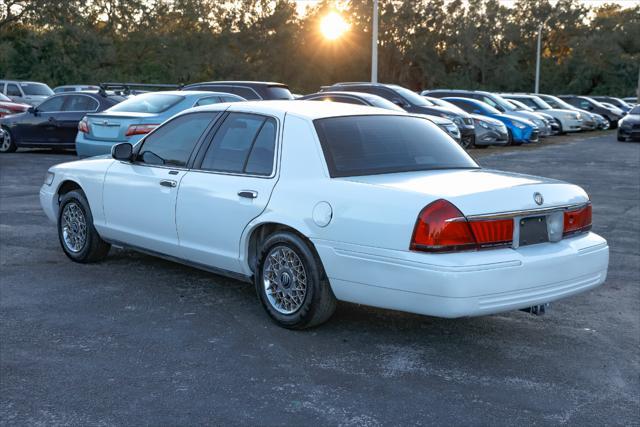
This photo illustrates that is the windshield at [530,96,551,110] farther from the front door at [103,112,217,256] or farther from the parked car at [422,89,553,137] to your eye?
the front door at [103,112,217,256]

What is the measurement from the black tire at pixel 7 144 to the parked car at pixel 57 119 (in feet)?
0.48

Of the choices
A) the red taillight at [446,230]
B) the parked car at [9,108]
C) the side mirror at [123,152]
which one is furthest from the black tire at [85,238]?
the parked car at [9,108]

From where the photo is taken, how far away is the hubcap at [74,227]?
7578mm

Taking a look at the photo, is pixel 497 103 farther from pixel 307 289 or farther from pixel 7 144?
pixel 307 289

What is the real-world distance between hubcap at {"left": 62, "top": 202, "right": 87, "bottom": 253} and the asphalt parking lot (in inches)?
8.2

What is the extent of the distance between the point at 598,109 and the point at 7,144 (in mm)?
27829

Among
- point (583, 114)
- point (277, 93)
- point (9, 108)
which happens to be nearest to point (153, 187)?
point (277, 93)

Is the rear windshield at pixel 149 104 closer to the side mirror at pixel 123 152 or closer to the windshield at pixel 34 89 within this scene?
the side mirror at pixel 123 152

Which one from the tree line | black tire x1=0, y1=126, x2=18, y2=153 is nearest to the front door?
black tire x1=0, y1=126, x2=18, y2=153

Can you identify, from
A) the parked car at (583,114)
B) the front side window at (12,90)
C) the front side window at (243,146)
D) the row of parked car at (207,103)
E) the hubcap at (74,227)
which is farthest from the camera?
the parked car at (583,114)

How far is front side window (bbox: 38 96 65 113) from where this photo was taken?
18656 mm

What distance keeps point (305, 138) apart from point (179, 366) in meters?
1.73

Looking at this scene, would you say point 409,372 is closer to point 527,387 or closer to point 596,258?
point 527,387

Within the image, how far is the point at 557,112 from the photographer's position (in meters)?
32.9
